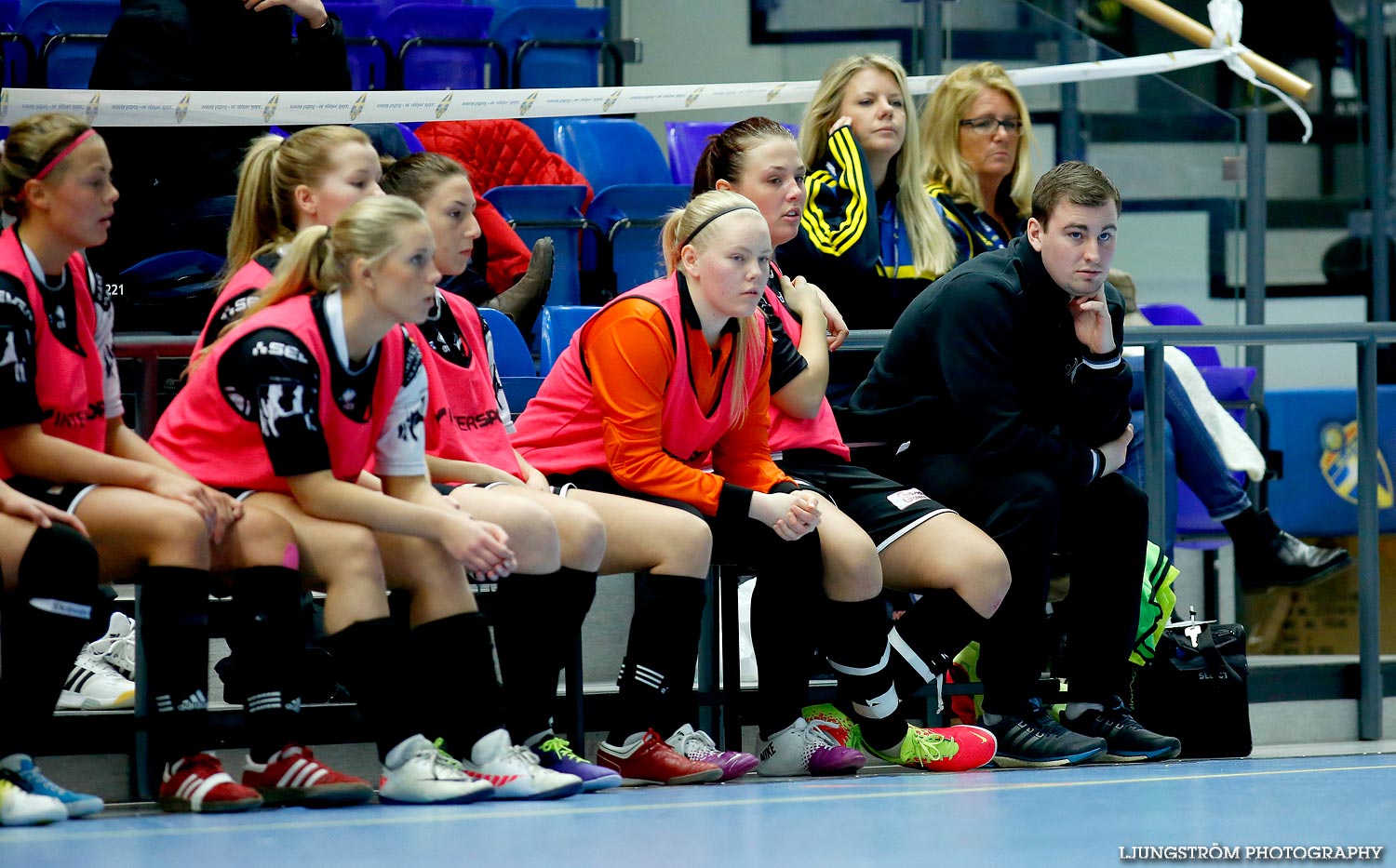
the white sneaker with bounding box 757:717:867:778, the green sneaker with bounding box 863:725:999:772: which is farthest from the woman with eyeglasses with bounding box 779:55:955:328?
the white sneaker with bounding box 757:717:867:778

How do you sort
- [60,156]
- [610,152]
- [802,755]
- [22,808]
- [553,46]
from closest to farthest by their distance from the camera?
1. [22,808]
2. [60,156]
3. [802,755]
4. [610,152]
5. [553,46]

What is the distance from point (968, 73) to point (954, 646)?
1.78m

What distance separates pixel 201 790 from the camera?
2.81 metres

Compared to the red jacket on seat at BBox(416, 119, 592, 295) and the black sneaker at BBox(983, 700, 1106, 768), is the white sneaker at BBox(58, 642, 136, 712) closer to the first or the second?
the black sneaker at BBox(983, 700, 1106, 768)

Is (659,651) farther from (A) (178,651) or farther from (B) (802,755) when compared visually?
(A) (178,651)

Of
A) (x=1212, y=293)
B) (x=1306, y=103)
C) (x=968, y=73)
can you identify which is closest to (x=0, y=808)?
(x=968, y=73)

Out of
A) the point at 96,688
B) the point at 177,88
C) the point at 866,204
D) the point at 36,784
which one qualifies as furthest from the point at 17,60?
the point at 36,784

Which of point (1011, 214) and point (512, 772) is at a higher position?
point (1011, 214)

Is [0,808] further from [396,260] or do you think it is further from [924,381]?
[924,381]

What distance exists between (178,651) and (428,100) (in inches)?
94.0

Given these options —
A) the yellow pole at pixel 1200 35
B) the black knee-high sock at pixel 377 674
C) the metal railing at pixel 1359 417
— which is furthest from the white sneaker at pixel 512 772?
the yellow pole at pixel 1200 35

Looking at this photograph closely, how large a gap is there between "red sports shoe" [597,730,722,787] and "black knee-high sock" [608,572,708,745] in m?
0.03

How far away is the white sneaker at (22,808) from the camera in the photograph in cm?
264

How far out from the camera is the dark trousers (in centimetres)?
370
